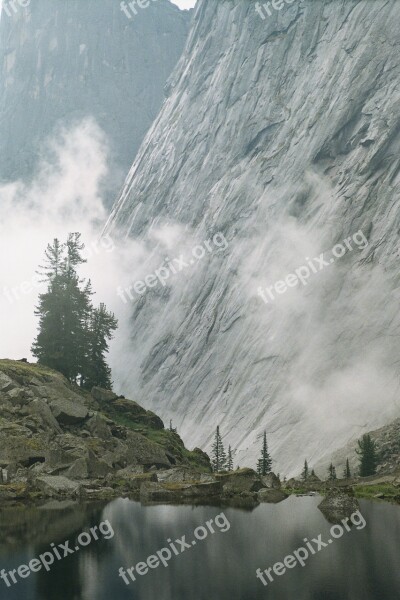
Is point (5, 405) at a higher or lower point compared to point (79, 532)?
higher

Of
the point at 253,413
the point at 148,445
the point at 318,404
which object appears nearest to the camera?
the point at 148,445

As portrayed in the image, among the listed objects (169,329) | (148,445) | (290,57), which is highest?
(290,57)

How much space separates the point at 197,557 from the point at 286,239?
11994cm

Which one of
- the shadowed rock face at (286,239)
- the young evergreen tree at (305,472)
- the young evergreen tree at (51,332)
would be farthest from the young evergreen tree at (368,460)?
the young evergreen tree at (51,332)

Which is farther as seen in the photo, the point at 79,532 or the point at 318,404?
the point at 318,404

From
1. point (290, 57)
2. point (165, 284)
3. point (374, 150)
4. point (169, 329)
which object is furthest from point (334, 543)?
point (290, 57)

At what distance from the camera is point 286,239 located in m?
141

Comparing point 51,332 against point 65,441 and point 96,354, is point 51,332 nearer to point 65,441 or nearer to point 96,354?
point 96,354

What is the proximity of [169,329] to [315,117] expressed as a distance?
194ft

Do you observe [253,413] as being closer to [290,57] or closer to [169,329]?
[169,329]

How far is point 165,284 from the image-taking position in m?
173
